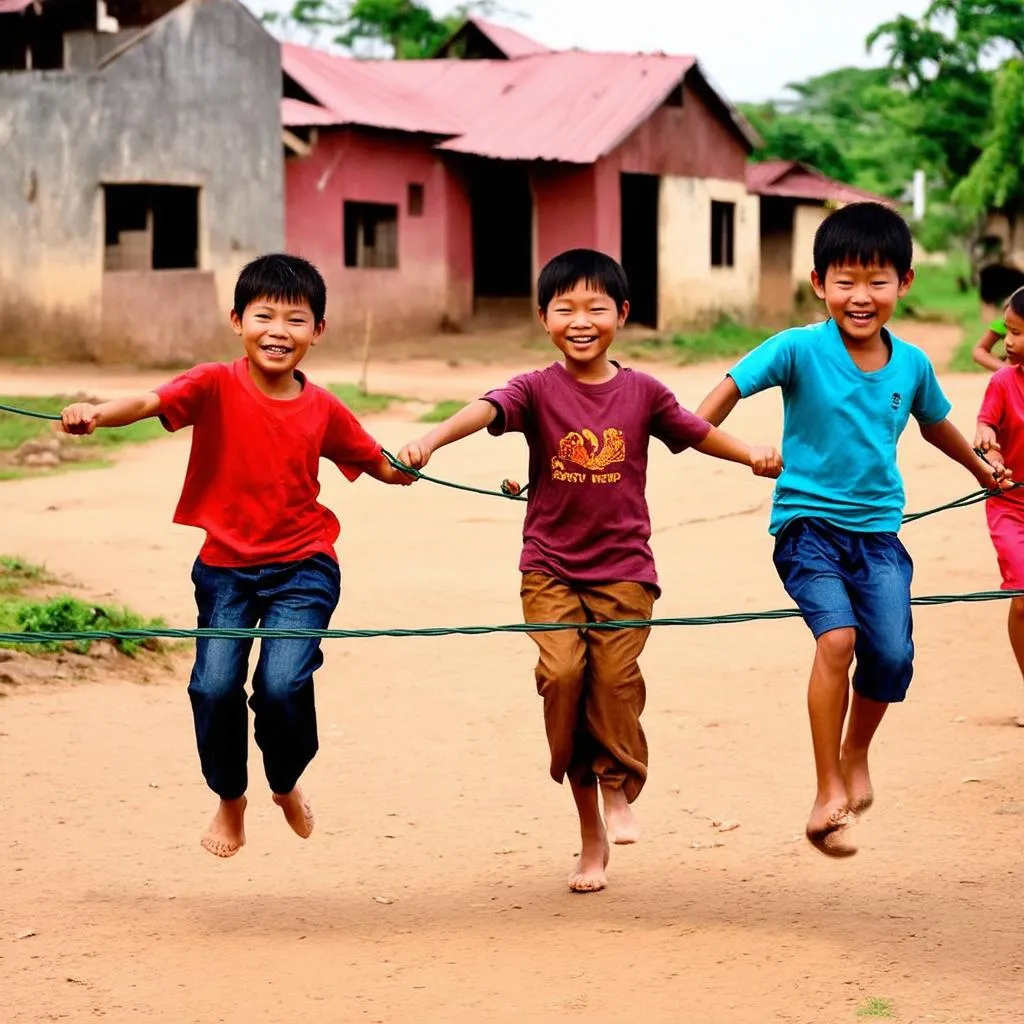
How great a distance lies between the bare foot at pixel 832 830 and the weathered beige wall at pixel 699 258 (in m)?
24.0

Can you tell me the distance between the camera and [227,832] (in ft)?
15.8

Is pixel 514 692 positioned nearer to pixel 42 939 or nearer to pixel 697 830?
pixel 697 830

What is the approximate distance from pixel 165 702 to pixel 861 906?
→ 138 inches

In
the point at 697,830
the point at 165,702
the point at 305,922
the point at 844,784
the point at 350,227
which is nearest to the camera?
the point at 844,784

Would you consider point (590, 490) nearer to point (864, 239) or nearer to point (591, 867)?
point (864, 239)

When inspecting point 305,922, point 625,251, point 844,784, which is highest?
point 625,251

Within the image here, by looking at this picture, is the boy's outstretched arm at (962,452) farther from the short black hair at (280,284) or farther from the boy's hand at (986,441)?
the short black hair at (280,284)

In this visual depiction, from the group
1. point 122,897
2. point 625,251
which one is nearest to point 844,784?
point 122,897

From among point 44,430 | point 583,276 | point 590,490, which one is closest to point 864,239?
point 583,276

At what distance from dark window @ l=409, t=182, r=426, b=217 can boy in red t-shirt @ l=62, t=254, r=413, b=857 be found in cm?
2270

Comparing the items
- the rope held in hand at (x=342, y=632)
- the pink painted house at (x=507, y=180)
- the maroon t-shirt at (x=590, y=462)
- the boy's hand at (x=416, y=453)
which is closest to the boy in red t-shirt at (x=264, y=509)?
the rope held in hand at (x=342, y=632)

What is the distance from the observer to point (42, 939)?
15.3 feet

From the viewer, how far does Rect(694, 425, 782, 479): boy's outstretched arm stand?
4.56m

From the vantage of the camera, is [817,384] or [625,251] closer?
[817,384]
